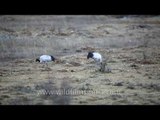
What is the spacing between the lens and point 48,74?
725 inches

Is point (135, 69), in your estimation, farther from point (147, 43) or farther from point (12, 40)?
point (12, 40)

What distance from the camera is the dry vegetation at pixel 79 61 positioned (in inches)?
Answer: 722

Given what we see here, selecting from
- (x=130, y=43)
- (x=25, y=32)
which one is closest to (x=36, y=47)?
(x=25, y=32)

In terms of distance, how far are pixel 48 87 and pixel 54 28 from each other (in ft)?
3.07

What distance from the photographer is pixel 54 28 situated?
18.4 metres

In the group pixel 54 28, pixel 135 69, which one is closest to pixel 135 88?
pixel 135 69

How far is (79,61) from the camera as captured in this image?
18.5m

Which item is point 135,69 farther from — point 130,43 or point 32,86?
point 32,86

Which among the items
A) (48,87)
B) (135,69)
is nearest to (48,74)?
(48,87)

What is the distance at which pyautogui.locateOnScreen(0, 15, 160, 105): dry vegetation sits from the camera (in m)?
18.3
